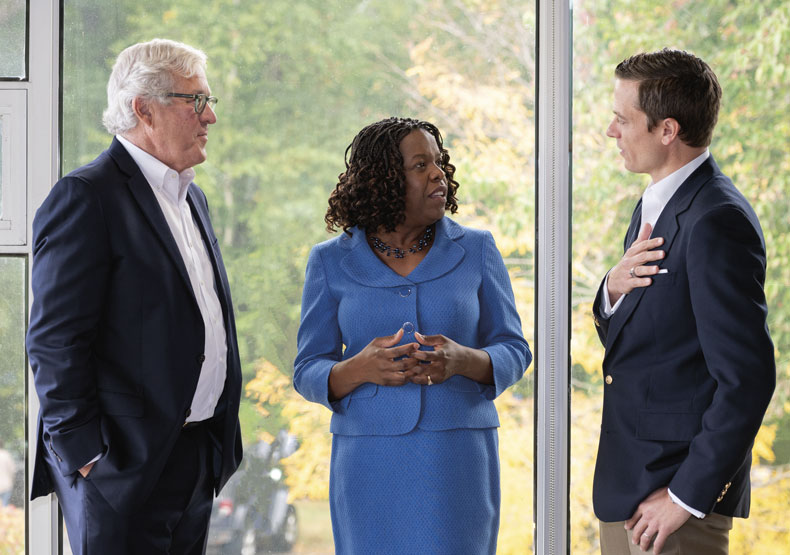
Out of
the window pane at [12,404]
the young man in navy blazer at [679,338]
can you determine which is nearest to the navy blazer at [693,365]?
the young man in navy blazer at [679,338]

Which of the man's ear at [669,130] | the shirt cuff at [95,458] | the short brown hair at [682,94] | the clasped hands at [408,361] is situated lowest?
the shirt cuff at [95,458]

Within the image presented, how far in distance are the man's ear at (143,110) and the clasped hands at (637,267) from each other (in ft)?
4.00

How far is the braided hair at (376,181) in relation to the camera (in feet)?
6.84

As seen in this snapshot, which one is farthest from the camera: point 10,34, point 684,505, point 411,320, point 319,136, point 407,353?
point 319,136

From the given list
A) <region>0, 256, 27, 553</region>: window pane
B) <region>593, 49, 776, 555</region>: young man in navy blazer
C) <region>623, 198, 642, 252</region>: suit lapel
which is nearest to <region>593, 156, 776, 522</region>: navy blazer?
<region>593, 49, 776, 555</region>: young man in navy blazer

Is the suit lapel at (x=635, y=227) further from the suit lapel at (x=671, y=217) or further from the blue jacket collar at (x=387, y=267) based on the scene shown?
the blue jacket collar at (x=387, y=267)

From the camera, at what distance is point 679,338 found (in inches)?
64.4

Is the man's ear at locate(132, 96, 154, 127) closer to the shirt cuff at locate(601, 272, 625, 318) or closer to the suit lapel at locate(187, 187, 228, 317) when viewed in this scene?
the suit lapel at locate(187, 187, 228, 317)

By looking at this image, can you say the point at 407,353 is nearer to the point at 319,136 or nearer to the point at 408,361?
the point at 408,361

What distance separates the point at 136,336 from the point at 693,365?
1.26 meters

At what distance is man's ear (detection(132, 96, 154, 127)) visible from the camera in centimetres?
198

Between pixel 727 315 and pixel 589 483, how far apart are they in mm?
1312

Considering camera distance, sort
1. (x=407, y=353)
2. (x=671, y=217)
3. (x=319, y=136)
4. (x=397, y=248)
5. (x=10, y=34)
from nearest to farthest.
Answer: (x=671, y=217) → (x=407, y=353) → (x=397, y=248) → (x=10, y=34) → (x=319, y=136)

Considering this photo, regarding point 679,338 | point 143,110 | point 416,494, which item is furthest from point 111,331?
point 679,338
